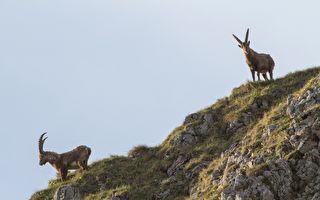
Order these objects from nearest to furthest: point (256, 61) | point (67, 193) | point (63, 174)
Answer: point (67, 193)
point (63, 174)
point (256, 61)

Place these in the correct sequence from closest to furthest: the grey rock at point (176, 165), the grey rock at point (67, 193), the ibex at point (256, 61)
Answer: the grey rock at point (176, 165) < the grey rock at point (67, 193) < the ibex at point (256, 61)

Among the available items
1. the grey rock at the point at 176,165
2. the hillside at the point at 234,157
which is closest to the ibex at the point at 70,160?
the hillside at the point at 234,157

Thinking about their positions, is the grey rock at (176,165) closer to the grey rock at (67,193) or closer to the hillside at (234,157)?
the hillside at (234,157)

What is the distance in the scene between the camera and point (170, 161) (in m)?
38.3

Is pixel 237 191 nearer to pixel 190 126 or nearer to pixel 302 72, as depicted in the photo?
pixel 190 126

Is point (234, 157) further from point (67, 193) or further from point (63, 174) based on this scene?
point (63, 174)

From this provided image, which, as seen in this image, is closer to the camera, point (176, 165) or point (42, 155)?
point (176, 165)

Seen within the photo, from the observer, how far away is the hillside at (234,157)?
93.2ft

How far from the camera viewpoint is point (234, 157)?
1286 inches

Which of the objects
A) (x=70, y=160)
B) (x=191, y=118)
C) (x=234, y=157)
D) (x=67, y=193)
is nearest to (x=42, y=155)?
(x=70, y=160)

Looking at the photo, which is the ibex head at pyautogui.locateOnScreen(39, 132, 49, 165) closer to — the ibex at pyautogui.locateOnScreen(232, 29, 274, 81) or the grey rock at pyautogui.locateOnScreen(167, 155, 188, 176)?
the grey rock at pyautogui.locateOnScreen(167, 155, 188, 176)

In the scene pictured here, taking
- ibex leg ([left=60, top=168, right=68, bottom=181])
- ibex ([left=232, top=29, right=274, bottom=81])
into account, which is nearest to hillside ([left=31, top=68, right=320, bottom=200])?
ibex leg ([left=60, top=168, right=68, bottom=181])

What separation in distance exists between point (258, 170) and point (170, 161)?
33.3ft

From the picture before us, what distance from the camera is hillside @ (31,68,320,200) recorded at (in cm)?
2841
